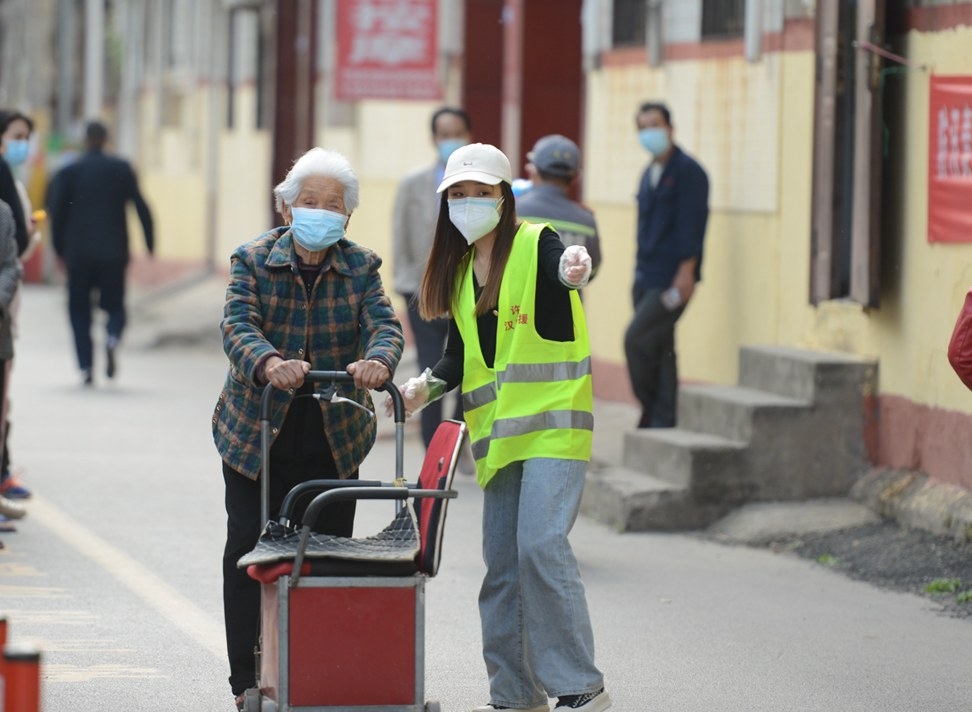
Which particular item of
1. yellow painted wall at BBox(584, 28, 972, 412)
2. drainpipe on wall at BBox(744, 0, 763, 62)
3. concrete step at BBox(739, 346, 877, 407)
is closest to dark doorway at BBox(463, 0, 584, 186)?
yellow painted wall at BBox(584, 28, 972, 412)

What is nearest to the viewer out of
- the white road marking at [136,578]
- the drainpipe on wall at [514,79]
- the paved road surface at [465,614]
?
the paved road surface at [465,614]

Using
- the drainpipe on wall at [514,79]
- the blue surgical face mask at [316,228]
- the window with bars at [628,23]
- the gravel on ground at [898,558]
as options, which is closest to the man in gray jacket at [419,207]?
the gravel on ground at [898,558]

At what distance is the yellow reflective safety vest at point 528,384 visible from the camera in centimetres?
657

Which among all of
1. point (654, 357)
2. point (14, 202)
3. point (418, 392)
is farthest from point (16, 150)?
point (418, 392)

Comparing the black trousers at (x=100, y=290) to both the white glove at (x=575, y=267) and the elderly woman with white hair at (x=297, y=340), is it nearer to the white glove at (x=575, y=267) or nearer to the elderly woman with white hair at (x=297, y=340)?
the elderly woman with white hair at (x=297, y=340)

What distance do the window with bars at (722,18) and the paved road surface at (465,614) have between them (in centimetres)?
359

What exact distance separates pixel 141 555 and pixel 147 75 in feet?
86.3

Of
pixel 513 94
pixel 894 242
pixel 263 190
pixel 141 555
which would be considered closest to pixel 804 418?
pixel 894 242

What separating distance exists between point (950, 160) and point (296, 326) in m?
Answer: 4.88

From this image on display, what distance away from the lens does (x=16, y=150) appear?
1208 cm

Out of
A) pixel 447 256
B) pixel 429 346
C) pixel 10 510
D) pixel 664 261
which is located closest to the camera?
pixel 447 256

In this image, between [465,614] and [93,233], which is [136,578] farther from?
[93,233]

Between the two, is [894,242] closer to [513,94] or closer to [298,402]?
[298,402]

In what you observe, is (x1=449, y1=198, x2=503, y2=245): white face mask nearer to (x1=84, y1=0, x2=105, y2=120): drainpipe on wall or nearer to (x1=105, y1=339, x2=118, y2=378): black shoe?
(x1=105, y1=339, x2=118, y2=378): black shoe
